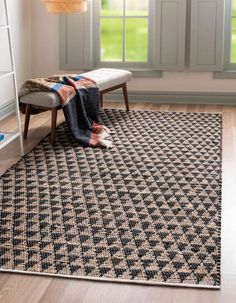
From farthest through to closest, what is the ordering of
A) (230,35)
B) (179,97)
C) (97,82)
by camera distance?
(179,97), (230,35), (97,82)

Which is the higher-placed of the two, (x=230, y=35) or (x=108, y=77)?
(x=230, y=35)

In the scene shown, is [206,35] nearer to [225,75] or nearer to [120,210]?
[225,75]

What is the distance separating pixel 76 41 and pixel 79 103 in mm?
1560

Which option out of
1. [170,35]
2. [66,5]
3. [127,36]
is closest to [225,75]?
[170,35]

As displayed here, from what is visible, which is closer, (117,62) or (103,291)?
→ (103,291)

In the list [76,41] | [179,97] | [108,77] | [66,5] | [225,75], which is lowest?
[179,97]

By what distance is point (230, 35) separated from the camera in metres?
6.58

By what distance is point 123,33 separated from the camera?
6.78 m

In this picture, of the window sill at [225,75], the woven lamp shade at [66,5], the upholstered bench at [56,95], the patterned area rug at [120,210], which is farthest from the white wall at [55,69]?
the patterned area rug at [120,210]

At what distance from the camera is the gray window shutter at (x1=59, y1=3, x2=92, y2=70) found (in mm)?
6605

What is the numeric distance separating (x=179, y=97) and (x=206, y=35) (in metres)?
0.69

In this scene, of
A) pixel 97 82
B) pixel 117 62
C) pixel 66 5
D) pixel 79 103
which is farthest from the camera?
pixel 117 62

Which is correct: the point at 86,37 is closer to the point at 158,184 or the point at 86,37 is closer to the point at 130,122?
the point at 130,122

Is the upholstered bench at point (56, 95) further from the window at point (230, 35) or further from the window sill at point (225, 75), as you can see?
the window at point (230, 35)
